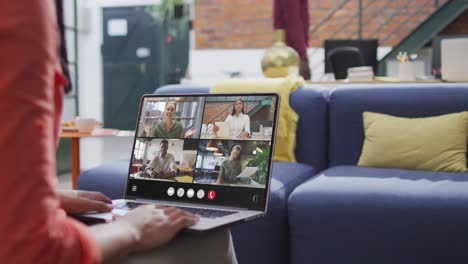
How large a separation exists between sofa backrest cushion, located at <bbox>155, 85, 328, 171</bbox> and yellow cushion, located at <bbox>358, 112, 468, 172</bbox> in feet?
0.77

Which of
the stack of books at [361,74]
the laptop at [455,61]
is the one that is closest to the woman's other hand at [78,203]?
the laptop at [455,61]

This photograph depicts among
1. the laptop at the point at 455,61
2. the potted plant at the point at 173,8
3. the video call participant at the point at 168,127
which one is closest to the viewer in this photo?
the video call participant at the point at 168,127

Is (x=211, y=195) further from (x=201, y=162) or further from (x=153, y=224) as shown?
(x=153, y=224)

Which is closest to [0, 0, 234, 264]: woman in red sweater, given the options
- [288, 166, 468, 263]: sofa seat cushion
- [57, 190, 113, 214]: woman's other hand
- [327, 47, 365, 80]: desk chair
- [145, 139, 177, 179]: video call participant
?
[57, 190, 113, 214]: woman's other hand

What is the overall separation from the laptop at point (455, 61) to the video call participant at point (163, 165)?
212cm

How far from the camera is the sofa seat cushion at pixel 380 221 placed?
197 centimetres

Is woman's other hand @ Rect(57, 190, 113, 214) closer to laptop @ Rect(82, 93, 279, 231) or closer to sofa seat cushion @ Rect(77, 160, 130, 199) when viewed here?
laptop @ Rect(82, 93, 279, 231)

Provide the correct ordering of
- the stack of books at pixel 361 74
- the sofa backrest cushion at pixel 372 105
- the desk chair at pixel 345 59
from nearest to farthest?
the sofa backrest cushion at pixel 372 105 → the stack of books at pixel 361 74 → the desk chair at pixel 345 59

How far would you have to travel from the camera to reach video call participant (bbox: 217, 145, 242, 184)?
4.06ft

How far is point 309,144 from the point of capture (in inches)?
115

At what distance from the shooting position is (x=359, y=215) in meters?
2.07

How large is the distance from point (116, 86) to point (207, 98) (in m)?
7.82

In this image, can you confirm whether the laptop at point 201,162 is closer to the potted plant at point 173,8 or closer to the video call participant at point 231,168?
the video call participant at point 231,168

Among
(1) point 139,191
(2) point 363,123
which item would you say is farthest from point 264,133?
(2) point 363,123
